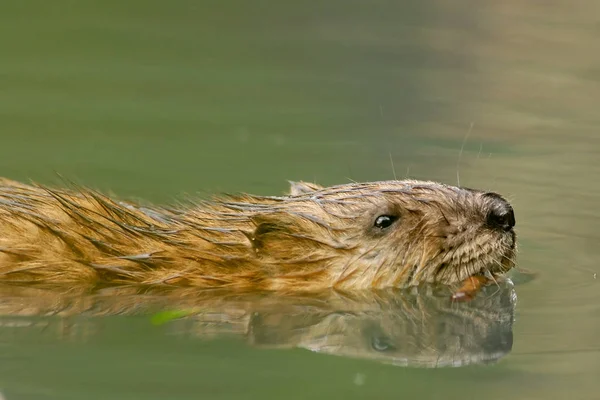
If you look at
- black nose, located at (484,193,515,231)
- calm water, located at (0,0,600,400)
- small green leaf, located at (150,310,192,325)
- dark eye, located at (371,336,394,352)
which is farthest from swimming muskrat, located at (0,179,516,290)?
dark eye, located at (371,336,394,352)

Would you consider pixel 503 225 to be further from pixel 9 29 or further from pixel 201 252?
pixel 9 29

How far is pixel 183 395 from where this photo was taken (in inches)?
192

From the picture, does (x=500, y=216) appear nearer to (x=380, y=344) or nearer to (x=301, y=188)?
(x=380, y=344)

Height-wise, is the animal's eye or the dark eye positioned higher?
the animal's eye

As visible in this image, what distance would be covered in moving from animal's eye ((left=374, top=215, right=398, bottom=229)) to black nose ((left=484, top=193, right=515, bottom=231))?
482mm

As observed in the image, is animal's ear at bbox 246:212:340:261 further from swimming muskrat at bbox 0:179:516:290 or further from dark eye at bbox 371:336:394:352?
dark eye at bbox 371:336:394:352

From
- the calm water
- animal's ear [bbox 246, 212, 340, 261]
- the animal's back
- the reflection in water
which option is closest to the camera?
the calm water

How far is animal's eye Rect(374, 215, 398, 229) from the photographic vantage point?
627cm

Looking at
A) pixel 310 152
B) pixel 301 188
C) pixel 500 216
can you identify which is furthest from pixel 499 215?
pixel 310 152

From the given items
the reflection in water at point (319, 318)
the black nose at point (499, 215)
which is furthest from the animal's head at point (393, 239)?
the reflection in water at point (319, 318)

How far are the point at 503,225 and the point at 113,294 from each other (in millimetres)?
1997

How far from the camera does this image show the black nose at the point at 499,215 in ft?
20.4

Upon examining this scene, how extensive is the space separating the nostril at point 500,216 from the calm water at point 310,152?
39 cm

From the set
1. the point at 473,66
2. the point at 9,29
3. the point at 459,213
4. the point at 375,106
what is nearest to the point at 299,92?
the point at 375,106
